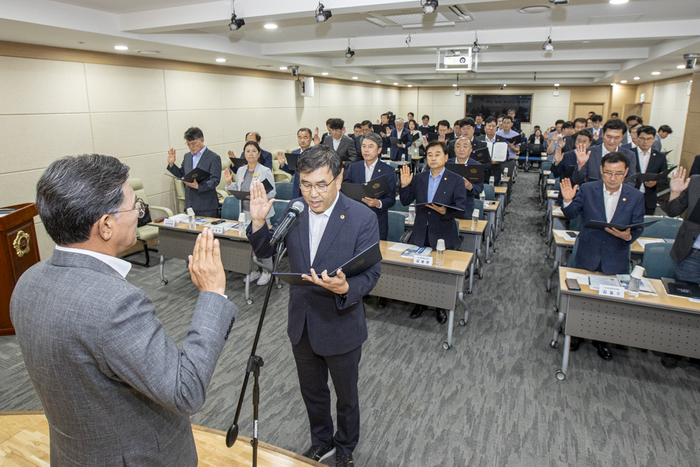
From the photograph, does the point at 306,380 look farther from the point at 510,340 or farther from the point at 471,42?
the point at 471,42

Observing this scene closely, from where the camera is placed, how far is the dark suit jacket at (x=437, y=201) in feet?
13.9

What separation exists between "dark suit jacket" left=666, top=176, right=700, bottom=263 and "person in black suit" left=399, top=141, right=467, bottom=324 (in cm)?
173

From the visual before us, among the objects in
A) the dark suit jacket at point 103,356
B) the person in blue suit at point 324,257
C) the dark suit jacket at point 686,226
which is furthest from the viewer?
→ the dark suit jacket at point 686,226

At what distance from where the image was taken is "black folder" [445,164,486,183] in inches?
197

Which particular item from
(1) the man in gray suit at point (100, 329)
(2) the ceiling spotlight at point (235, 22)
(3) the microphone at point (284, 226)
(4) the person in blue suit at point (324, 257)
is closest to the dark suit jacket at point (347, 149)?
(2) the ceiling spotlight at point (235, 22)

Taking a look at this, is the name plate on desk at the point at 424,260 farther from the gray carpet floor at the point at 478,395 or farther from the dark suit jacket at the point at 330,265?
the dark suit jacket at the point at 330,265

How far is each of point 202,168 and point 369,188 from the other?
106 inches

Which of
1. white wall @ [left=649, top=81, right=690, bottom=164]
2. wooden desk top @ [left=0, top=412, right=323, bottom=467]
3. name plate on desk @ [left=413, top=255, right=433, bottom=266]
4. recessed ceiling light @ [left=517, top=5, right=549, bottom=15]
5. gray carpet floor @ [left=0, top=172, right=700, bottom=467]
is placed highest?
recessed ceiling light @ [left=517, top=5, right=549, bottom=15]

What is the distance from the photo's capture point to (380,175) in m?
4.53

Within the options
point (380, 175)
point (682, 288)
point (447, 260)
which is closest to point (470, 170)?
point (380, 175)

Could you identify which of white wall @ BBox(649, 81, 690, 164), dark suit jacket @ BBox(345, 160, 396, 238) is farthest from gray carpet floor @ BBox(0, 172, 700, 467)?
white wall @ BBox(649, 81, 690, 164)

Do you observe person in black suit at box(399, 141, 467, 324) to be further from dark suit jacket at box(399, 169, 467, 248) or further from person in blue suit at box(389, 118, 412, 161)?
person in blue suit at box(389, 118, 412, 161)

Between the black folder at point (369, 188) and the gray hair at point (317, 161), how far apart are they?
164 cm

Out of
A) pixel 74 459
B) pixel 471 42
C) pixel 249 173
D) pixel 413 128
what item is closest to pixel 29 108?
pixel 249 173
